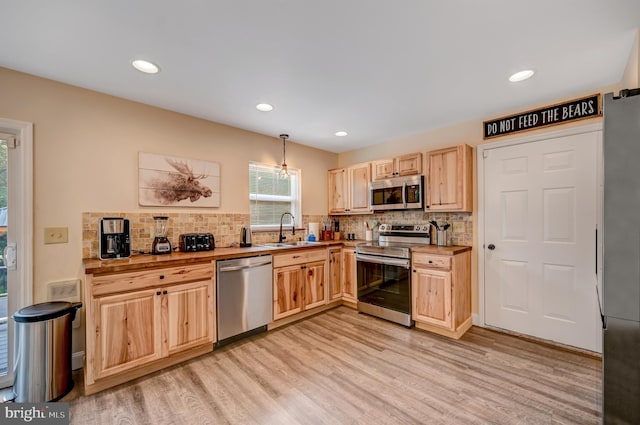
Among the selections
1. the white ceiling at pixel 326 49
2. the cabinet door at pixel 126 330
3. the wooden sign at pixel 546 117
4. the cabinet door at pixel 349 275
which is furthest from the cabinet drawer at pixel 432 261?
the cabinet door at pixel 126 330

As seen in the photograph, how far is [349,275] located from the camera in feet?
12.7

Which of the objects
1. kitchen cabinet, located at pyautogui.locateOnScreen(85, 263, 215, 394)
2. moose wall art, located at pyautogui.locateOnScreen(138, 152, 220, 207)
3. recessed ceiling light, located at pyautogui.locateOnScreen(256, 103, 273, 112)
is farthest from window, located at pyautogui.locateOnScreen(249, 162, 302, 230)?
kitchen cabinet, located at pyautogui.locateOnScreen(85, 263, 215, 394)

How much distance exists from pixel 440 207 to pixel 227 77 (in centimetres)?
264

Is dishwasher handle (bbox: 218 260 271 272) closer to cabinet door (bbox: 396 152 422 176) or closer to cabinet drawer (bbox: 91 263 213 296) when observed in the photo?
cabinet drawer (bbox: 91 263 213 296)

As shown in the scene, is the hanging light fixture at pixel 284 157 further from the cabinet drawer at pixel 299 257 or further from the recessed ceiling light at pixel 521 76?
the recessed ceiling light at pixel 521 76

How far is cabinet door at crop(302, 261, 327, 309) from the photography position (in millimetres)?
3451

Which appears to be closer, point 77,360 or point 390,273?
point 77,360

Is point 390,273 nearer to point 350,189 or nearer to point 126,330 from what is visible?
point 350,189

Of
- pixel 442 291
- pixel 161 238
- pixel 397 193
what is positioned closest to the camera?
pixel 161 238

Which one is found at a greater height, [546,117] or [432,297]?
[546,117]

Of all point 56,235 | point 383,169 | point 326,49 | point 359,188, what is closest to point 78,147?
point 56,235
